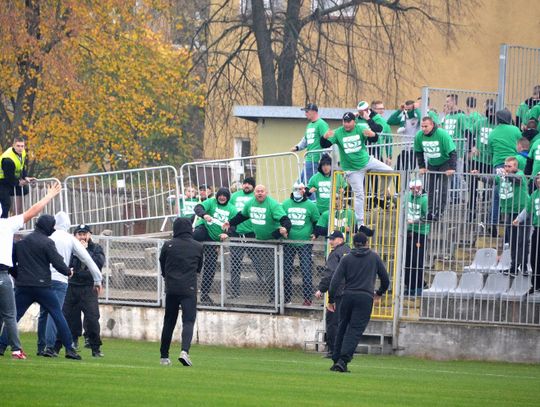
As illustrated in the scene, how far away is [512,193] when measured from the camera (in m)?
19.6

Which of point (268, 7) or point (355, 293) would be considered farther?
point (268, 7)

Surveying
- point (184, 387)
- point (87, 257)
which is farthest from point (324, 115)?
point (184, 387)

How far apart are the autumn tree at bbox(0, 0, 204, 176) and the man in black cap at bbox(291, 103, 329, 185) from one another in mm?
10021

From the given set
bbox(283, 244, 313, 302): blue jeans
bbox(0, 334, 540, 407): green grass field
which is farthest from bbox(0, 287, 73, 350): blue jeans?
bbox(283, 244, 313, 302): blue jeans

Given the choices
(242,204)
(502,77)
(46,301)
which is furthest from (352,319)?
(502,77)

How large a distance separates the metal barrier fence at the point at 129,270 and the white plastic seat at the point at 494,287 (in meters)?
5.77

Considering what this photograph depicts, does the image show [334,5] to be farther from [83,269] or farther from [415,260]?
[83,269]

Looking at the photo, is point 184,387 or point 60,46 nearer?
point 184,387

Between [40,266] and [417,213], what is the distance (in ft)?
21.3

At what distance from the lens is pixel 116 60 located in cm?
3906

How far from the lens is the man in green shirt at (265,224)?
21.1 m

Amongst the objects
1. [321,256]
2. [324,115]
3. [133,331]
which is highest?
[324,115]

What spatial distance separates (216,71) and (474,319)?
1497 centimetres

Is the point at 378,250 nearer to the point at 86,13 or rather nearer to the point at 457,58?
the point at 86,13
